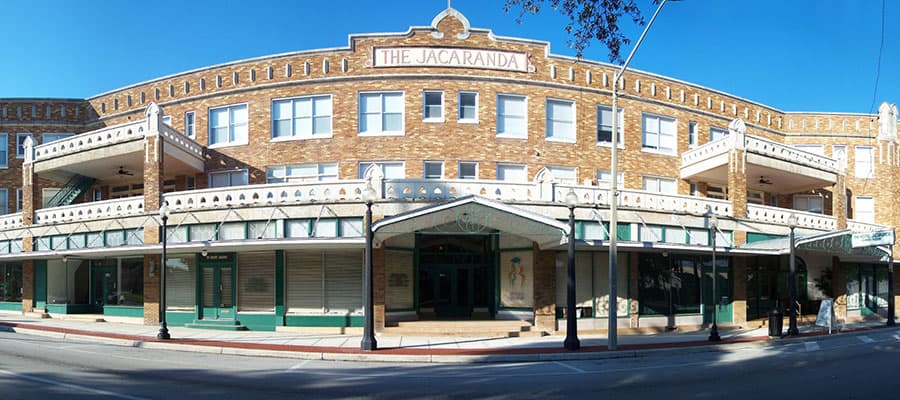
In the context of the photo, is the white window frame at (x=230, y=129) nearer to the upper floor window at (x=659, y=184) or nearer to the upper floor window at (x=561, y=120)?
the upper floor window at (x=561, y=120)

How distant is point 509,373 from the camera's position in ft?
Result: 44.0

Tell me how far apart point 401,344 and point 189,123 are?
15204 mm

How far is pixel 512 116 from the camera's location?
2467cm

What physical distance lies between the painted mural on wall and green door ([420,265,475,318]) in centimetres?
127

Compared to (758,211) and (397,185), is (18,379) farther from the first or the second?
(758,211)

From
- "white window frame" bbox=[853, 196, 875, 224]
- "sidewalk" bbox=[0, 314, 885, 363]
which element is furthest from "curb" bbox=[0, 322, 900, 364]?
"white window frame" bbox=[853, 196, 875, 224]

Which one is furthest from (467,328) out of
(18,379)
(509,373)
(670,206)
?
(18,379)

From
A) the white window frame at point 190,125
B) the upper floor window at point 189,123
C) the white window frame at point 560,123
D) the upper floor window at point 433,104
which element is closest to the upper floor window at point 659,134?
the white window frame at point 560,123

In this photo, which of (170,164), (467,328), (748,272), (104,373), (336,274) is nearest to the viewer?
(104,373)

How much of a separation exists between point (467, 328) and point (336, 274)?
4916 mm

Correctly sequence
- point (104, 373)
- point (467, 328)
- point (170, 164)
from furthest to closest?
point (170, 164), point (467, 328), point (104, 373)

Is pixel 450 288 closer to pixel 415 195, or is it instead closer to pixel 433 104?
pixel 415 195

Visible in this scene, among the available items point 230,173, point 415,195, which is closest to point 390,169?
point 415,195

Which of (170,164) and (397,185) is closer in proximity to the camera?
(397,185)
